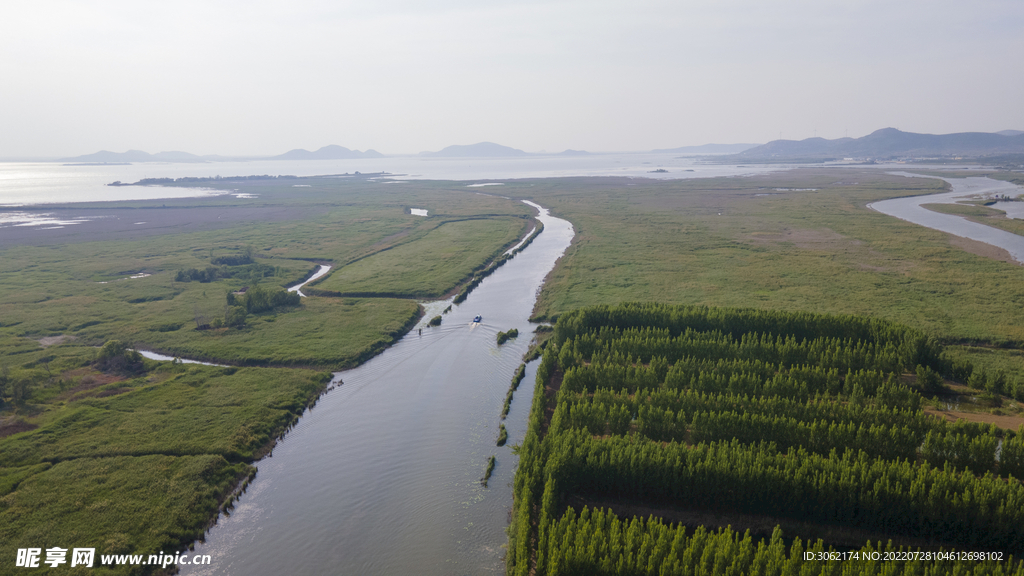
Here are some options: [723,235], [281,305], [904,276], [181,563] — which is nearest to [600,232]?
[723,235]

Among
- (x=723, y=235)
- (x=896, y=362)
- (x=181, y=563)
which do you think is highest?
(x=723, y=235)

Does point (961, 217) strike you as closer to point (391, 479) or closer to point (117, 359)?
point (391, 479)

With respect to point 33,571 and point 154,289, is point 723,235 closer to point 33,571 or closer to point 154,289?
point 154,289

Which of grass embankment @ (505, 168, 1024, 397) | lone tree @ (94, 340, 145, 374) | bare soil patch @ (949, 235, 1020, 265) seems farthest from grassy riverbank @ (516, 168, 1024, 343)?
lone tree @ (94, 340, 145, 374)

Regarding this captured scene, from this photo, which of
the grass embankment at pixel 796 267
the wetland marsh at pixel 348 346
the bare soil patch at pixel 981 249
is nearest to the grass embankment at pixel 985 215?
the bare soil patch at pixel 981 249

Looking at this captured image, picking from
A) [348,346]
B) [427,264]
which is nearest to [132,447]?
[348,346]
